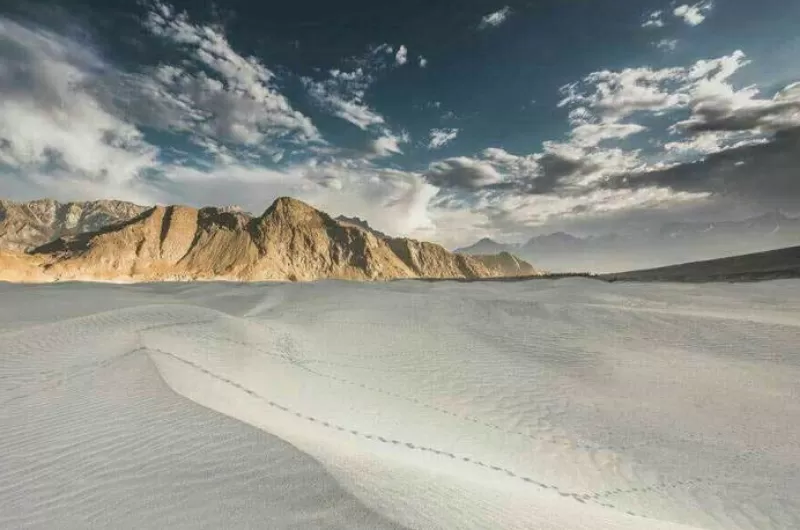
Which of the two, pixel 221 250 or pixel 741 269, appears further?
pixel 221 250

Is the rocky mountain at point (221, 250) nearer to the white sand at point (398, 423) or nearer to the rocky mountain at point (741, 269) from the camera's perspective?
the rocky mountain at point (741, 269)

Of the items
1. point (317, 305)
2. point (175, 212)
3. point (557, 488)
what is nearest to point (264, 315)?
point (317, 305)

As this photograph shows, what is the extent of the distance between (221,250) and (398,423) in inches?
5243

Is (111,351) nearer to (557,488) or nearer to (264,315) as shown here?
(264,315)

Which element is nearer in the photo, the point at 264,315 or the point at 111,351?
the point at 111,351

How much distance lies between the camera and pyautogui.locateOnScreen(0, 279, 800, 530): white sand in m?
3.35

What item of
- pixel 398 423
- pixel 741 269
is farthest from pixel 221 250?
pixel 398 423

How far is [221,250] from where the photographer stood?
130m

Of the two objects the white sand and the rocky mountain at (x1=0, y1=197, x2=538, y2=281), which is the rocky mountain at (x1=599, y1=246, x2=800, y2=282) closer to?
the white sand

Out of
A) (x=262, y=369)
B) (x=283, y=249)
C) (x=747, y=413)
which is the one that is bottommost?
(x=747, y=413)

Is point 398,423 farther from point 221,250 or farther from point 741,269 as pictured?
point 221,250

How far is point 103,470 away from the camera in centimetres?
385

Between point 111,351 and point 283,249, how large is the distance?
130 metres

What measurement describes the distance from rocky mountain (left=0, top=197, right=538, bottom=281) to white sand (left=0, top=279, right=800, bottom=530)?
4067 inches
